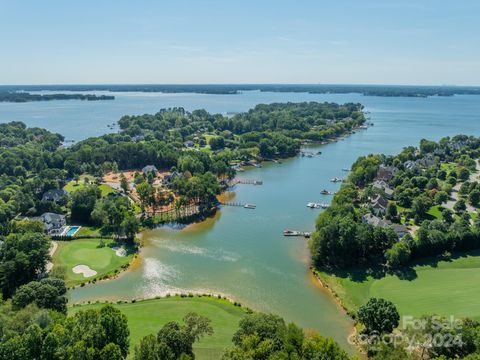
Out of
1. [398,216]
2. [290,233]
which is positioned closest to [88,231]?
[290,233]

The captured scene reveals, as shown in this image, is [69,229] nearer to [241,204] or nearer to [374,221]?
[241,204]

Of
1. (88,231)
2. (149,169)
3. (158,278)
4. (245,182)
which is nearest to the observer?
(158,278)

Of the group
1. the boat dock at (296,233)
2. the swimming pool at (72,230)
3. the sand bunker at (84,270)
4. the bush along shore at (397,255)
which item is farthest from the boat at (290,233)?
the swimming pool at (72,230)

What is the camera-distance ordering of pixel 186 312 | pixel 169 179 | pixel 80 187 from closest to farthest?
1. pixel 186 312
2. pixel 80 187
3. pixel 169 179

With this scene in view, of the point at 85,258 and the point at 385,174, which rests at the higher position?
the point at 385,174

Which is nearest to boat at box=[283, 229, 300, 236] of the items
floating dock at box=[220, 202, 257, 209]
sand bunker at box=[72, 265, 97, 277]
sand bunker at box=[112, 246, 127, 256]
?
floating dock at box=[220, 202, 257, 209]

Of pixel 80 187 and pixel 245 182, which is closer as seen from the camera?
pixel 80 187
